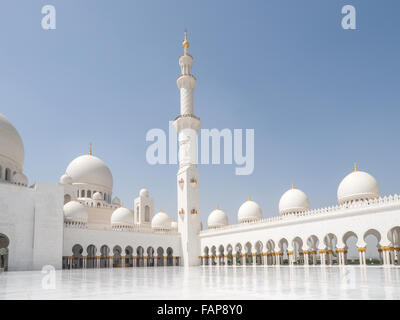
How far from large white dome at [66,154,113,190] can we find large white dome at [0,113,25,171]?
809 cm

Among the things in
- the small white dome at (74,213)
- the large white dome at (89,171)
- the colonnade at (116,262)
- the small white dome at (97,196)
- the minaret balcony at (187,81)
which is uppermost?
the minaret balcony at (187,81)

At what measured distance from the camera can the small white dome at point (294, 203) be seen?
23859mm

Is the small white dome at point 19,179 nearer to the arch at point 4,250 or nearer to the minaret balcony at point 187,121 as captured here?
the arch at point 4,250

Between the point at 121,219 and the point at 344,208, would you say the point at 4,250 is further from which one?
the point at 344,208

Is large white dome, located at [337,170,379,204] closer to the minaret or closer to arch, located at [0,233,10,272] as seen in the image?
the minaret

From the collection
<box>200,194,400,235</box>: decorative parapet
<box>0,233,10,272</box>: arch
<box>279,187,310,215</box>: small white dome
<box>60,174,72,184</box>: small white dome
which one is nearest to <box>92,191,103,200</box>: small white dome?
<box>60,174,72,184</box>: small white dome

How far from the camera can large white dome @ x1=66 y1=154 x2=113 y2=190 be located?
32719 mm

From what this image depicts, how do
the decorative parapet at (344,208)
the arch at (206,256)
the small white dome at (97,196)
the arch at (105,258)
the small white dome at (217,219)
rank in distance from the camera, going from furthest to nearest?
1. the small white dome at (97,196)
2. the small white dome at (217,219)
3. the arch at (206,256)
4. the arch at (105,258)
5. the decorative parapet at (344,208)

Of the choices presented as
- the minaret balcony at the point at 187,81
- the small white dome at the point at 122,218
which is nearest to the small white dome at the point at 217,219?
the small white dome at the point at 122,218

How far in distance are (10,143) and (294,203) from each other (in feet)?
60.9

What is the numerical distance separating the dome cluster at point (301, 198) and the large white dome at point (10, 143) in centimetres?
1589

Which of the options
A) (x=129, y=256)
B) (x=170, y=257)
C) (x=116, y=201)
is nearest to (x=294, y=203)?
(x=170, y=257)
